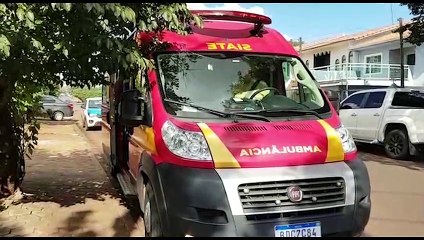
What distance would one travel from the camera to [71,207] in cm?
596

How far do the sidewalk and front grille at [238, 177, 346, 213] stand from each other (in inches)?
78.8

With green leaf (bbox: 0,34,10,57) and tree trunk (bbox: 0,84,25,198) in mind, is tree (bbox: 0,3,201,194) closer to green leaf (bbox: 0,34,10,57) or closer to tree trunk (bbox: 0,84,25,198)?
green leaf (bbox: 0,34,10,57)

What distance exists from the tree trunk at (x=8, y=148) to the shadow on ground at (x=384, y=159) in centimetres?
782

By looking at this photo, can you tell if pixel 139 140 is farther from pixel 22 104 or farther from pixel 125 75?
pixel 22 104

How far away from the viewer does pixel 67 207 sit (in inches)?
235

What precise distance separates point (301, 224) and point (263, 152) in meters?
0.63

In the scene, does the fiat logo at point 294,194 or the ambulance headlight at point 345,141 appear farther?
the ambulance headlight at point 345,141

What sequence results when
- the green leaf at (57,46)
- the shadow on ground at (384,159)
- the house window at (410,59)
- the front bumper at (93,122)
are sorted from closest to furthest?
the green leaf at (57,46)
the shadow on ground at (384,159)
the front bumper at (93,122)
the house window at (410,59)

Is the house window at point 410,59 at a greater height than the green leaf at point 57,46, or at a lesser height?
greater

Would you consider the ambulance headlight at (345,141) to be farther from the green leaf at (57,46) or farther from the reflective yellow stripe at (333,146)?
the green leaf at (57,46)

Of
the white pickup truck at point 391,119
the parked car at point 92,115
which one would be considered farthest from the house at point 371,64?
the white pickup truck at point 391,119

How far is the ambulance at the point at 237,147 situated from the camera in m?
3.45

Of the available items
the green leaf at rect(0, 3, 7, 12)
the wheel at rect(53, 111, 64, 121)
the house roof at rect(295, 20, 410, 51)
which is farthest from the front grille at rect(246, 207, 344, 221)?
the house roof at rect(295, 20, 410, 51)

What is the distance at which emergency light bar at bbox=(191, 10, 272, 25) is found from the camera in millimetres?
5098
